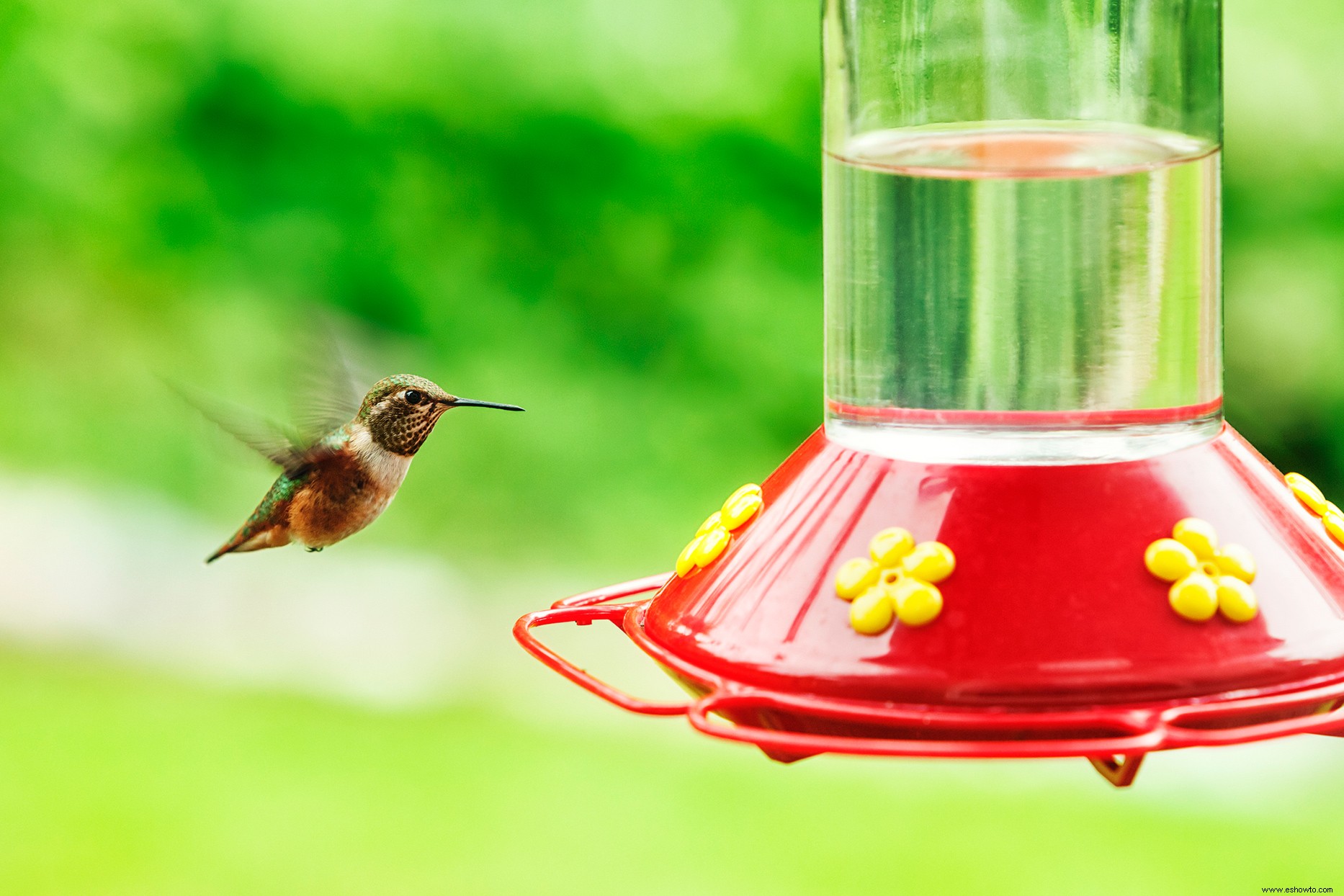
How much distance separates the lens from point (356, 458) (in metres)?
2.59

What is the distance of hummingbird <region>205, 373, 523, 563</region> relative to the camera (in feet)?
8.32

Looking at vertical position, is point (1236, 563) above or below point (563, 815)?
above

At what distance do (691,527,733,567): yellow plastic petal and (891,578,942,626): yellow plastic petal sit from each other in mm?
381

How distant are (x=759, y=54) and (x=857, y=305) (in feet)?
11.0

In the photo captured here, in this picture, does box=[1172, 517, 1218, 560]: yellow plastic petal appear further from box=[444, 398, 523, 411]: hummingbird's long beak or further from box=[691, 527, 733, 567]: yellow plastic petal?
box=[444, 398, 523, 411]: hummingbird's long beak

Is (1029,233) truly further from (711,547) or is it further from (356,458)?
(356,458)

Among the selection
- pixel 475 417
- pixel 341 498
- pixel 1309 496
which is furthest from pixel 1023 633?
pixel 475 417

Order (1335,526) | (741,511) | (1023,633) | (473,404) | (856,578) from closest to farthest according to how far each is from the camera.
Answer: (1023,633) → (856,578) → (1335,526) → (741,511) → (473,404)

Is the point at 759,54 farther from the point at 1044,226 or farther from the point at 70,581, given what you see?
the point at 70,581

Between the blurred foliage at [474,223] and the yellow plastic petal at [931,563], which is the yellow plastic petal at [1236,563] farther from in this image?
the blurred foliage at [474,223]

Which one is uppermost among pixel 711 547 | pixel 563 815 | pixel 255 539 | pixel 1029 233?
pixel 1029 233

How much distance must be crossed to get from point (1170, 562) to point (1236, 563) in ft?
0.30

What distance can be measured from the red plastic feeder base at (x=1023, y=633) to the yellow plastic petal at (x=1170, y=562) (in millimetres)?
12

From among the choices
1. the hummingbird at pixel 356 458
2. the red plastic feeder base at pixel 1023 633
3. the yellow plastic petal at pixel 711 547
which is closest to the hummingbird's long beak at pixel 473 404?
the hummingbird at pixel 356 458
